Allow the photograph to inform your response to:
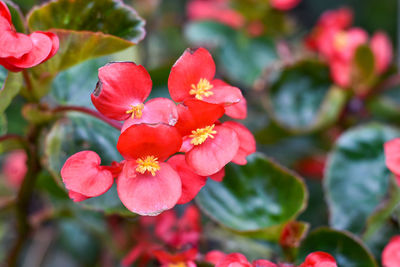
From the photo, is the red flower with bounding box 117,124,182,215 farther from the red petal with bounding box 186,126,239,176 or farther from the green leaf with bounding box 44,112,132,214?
the green leaf with bounding box 44,112,132,214

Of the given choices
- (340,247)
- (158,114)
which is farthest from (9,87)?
(340,247)

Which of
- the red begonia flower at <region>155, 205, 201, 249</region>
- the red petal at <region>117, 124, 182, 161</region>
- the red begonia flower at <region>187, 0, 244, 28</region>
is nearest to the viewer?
the red petal at <region>117, 124, 182, 161</region>

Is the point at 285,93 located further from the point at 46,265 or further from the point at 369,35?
the point at 369,35

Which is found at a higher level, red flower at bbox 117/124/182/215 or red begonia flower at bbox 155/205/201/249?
red flower at bbox 117/124/182/215

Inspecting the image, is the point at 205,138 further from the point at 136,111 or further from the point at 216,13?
the point at 216,13

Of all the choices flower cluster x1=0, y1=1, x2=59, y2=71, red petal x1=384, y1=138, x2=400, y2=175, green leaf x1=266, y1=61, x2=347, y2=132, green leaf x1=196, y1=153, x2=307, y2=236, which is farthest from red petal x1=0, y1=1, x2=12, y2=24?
green leaf x1=266, y1=61, x2=347, y2=132

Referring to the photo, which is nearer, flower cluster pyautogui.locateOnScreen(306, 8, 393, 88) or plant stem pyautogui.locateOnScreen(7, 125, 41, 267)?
plant stem pyautogui.locateOnScreen(7, 125, 41, 267)

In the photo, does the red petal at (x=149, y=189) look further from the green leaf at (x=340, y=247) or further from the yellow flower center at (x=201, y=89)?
the green leaf at (x=340, y=247)

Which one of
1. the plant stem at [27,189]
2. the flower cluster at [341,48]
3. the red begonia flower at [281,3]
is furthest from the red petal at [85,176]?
the red begonia flower at [281,3]
